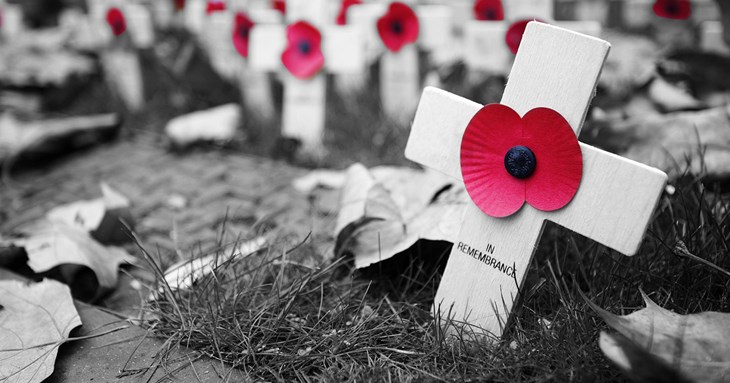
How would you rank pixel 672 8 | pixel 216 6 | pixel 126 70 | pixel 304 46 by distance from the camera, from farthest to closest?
pixel 126 70, pixel 216 6, pixel 672 8, pixel 304 46

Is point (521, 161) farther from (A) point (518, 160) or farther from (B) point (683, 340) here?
(B) point (683, 340)

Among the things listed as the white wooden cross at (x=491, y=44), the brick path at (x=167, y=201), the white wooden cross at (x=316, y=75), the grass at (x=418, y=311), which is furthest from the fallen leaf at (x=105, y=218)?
the white wooden cross at (x=491, y=44)

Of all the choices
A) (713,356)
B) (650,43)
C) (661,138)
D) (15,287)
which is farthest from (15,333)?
(650,43)

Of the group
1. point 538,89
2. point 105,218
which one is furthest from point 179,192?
point 538,89

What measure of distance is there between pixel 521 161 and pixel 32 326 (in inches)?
51.8

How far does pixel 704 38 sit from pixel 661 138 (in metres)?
1.12

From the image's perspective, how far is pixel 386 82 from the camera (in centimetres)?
359

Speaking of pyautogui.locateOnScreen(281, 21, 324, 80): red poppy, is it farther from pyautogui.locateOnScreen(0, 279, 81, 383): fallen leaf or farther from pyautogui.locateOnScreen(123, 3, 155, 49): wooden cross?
pyautogui.locateOnScreen(0, 279, 81, 383): fallen leaf

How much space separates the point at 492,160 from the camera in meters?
1.52

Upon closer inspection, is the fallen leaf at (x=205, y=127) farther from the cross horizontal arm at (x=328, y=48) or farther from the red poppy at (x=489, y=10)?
the red poppy at (x=489, y=10)

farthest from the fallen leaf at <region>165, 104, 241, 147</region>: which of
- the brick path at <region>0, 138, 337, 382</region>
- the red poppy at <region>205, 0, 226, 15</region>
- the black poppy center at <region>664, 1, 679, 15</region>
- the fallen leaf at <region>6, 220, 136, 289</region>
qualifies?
the black poppy center at <region>664, 1, 679, 15</region>

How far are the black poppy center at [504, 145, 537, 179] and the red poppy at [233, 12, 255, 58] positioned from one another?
2625mm

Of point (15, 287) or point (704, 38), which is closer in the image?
point (15, 287)

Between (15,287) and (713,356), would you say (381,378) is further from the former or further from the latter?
(15,287)
